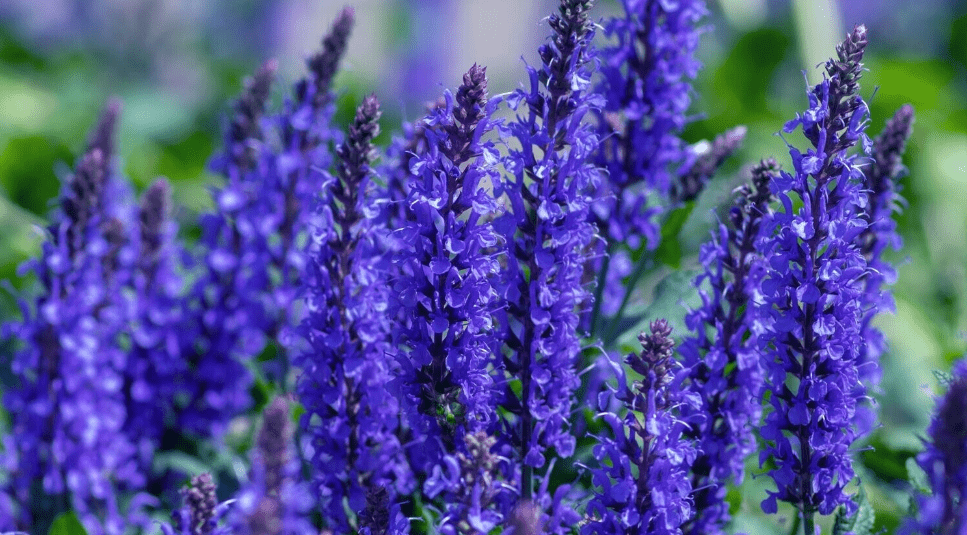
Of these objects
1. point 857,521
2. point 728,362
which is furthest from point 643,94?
point 857,521

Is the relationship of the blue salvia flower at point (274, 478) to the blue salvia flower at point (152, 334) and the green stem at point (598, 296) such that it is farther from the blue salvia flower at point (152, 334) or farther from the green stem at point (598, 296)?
the blue salvia flower at point (152, 334)

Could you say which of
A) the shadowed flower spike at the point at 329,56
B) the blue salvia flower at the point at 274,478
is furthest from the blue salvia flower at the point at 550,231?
the shadowed flower spike at the point at 329,56

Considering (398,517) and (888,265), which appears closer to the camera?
(398,517)

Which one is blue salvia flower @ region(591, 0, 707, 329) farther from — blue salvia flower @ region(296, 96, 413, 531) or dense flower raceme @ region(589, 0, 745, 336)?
blue salvia flower @ region(296, 96, 413, 531)

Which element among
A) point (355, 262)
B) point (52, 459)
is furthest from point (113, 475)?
point (355, 262)

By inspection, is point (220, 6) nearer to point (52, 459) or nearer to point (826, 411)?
point (52, 459)

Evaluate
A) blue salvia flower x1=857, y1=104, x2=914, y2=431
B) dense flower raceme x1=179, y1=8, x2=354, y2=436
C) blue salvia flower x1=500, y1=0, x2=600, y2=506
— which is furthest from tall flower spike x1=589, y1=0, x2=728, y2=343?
dense flower raceme x1=179, y1=8, x2=354, y2=436
